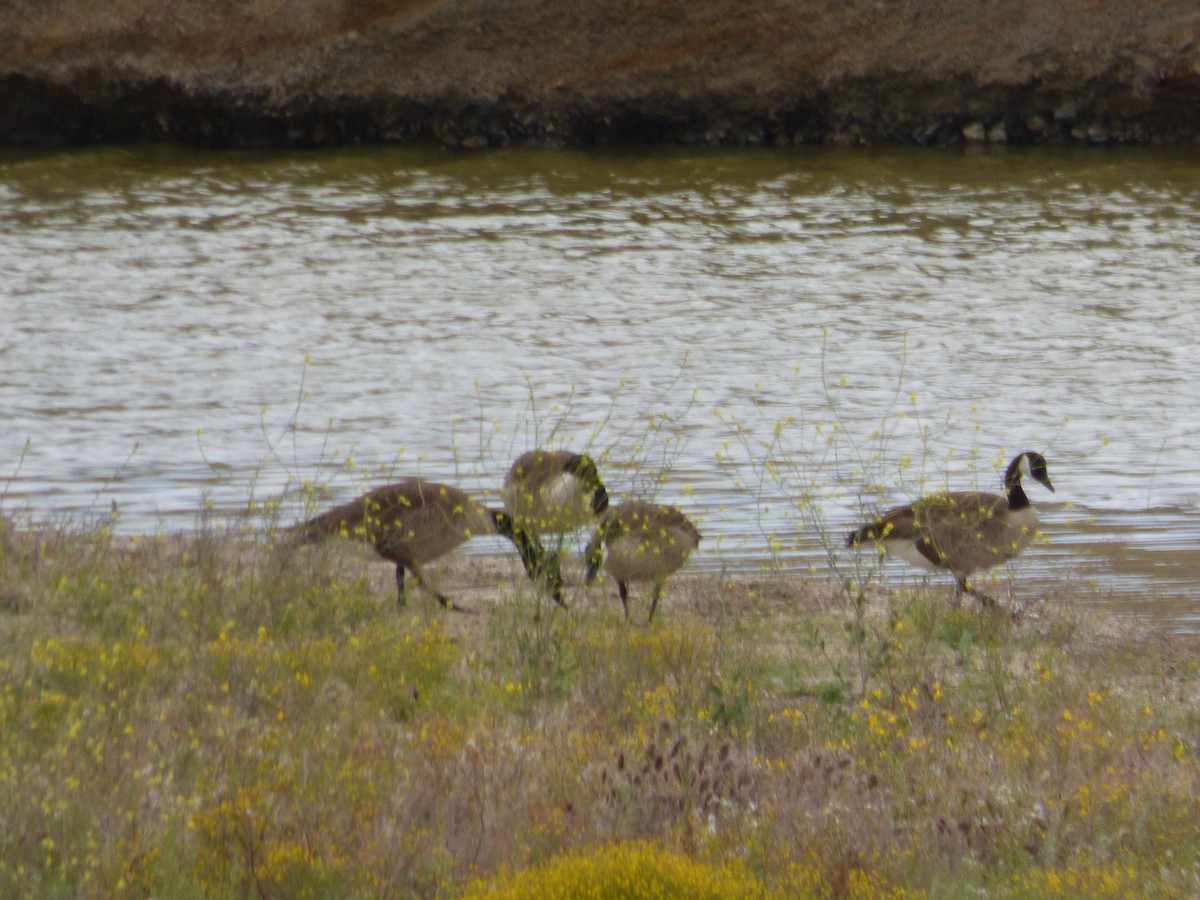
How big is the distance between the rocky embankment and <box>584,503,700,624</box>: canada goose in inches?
685

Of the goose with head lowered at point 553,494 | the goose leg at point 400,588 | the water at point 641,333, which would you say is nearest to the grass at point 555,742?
the goose leg at point 400,588

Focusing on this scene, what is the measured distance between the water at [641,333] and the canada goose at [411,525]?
0.27 m

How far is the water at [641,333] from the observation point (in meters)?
10.1

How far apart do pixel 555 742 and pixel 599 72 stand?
2040cm

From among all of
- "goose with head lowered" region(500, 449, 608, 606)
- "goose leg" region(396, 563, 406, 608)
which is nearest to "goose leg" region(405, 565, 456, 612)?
"goose leg" region(396, 563, 406, 608)

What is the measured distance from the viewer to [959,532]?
8.04 m

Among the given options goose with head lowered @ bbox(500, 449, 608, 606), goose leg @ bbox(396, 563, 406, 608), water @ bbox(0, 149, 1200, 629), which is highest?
goose with head lowered @ bbox(500, 449, 608, 606)

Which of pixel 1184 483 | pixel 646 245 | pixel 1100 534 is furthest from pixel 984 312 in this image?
pixel 1100 534

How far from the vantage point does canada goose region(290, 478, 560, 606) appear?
782 centimetres

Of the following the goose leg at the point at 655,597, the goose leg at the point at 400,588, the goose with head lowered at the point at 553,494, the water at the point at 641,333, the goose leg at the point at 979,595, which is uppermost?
the goose with head lowered at the point at 553,494

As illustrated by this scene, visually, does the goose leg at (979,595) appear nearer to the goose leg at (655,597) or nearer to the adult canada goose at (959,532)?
the adult canada goose at (959,532)

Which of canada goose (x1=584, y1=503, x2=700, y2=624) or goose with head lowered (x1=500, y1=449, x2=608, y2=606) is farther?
goose with head lowered (x1=500, y1=449, x2=608, y2=606)

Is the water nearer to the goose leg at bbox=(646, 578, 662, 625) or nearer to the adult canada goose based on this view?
the adult canada goose

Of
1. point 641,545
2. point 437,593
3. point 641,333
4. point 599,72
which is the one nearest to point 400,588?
point 437,593
